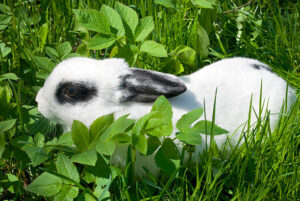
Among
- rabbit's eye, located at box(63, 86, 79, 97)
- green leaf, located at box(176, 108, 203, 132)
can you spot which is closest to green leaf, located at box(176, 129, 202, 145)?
green leaf, located at box(176, 108, 203, 132)

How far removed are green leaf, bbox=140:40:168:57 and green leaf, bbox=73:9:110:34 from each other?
0.27 m

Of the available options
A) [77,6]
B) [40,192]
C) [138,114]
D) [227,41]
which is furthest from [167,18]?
[40,192]

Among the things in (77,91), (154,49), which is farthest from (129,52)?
(77,91)

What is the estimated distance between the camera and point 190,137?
185 cm

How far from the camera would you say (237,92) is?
8.30 feet

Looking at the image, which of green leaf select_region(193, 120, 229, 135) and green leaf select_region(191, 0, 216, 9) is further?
green leaf select_region(191, 0, 216, 9)

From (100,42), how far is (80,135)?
2.71 feet

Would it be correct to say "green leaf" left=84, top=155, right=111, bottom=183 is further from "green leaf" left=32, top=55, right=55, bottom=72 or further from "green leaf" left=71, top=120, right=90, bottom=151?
"green leaf" left=32, top=55, right=55, bottom=72

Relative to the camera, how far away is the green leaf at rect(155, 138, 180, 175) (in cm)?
192

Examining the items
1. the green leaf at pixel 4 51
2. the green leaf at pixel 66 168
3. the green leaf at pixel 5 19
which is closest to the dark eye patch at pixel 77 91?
the green leaf at pixel 66 168

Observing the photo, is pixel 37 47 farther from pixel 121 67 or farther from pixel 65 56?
pixel 121 67

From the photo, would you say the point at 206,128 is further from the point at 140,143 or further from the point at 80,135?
the point at 80,135

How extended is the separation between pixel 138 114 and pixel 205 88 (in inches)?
20.0

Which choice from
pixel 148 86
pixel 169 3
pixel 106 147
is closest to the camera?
pixel 106 147
